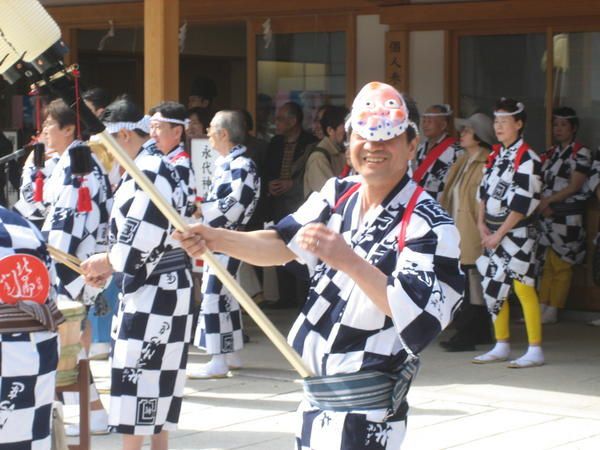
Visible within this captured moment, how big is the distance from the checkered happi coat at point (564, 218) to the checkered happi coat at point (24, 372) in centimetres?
680

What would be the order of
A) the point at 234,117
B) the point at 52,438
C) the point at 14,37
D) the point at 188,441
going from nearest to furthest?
the point at 14,37, the point at 52,438, the point at 188,441, the point at 234,117

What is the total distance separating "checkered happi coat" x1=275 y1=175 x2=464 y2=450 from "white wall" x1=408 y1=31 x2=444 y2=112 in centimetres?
706

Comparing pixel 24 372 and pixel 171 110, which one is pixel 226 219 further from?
pixel 24 372

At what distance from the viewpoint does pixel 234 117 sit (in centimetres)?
802

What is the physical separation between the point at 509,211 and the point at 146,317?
11.3 ft

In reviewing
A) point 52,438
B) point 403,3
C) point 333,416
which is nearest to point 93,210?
point 52,438

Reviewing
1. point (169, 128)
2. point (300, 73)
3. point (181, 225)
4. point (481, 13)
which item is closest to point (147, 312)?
point (169, 128)

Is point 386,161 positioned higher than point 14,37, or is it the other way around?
point 14,37

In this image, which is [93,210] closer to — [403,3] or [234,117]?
[234,117]

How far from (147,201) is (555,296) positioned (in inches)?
214

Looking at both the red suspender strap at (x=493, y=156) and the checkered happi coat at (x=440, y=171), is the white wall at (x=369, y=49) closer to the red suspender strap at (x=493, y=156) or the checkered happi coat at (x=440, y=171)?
the checkered happi coat at (x=440, y=171)

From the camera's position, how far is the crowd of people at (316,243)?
11.8 feet

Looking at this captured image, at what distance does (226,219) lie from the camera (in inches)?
317

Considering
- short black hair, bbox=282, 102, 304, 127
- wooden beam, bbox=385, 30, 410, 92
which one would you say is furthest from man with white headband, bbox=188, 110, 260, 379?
wooden beam, bbox=385, 30, 410, 92
